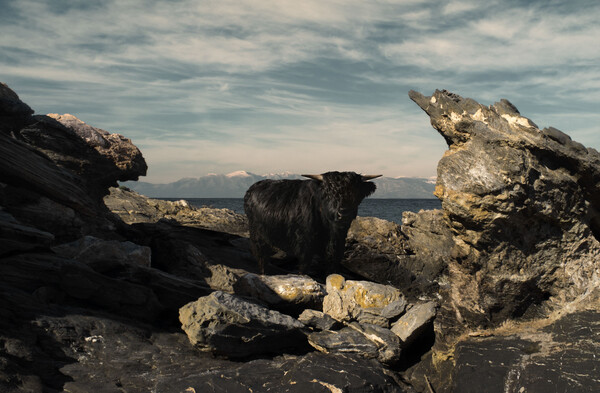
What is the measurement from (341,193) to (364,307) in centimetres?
222

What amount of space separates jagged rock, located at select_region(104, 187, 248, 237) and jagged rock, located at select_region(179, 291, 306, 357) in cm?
698

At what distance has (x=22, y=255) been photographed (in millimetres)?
6344

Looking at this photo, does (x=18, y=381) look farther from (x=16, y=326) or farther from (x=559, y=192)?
(x=559, y=192)

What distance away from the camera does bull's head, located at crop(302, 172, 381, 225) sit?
8164 mm

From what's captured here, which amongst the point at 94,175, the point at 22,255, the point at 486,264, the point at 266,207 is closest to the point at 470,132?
the point at 486,264

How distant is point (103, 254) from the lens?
23.7 feet

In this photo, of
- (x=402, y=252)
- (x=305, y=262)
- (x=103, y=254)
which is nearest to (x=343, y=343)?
(x=305, y=262)

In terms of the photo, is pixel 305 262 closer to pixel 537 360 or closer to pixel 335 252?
pixel 335 252

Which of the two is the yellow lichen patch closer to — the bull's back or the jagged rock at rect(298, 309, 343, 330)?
the jagged rock at rect(298, 309, 343, 330)

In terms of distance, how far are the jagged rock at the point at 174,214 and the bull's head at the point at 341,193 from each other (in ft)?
17.0

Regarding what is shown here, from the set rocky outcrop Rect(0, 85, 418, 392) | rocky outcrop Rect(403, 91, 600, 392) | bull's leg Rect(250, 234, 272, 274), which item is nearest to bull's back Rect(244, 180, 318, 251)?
bull's leg Rect(250, 234, 272, 274)

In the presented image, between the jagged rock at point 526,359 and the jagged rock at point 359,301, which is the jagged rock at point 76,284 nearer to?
the jagged rock at point 359,301

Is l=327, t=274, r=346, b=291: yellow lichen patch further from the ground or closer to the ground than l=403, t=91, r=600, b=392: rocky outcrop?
closer to the ground

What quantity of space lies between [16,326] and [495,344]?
19.8 ft
